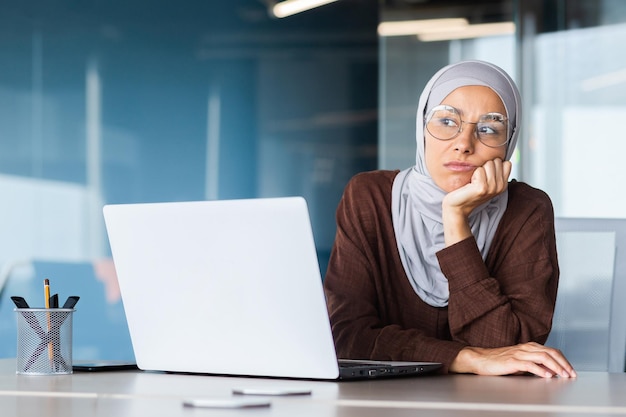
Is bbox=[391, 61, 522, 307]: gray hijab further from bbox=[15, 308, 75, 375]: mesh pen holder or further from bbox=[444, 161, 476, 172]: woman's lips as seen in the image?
bbox=[15, 308, 75, 375]: mesh pen holder

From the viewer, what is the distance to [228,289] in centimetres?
138

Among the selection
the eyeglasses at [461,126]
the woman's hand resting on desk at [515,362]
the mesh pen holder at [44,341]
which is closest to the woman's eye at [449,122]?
the eyeglasses at [461,126]

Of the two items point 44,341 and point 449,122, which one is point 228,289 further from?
point 449,122

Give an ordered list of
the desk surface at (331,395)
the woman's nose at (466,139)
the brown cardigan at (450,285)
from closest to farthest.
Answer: the desk surface at (331,395)
the brown cardigan at (450,285)
the woman's nose at (466,139)

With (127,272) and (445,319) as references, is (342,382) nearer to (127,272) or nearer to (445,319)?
(127,272)

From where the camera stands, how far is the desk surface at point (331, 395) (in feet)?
3.71

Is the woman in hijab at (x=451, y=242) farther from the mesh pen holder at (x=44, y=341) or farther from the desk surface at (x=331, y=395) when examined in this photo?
the mesh pen holder at (x=44, y=341)

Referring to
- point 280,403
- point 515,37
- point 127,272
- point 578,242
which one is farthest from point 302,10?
point 280,403

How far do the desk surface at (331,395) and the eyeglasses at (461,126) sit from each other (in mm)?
569

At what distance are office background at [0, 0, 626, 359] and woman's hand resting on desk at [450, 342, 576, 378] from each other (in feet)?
8.17

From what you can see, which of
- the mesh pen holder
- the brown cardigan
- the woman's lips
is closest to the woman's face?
the woman's lips

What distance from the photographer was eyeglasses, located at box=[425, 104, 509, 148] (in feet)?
6.44

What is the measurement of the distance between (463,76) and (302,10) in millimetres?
2431

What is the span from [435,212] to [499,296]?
28 cm
